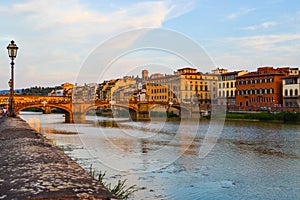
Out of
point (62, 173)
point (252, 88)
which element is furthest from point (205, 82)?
point (62, 173)

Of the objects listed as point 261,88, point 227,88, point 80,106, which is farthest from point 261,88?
point 80,106

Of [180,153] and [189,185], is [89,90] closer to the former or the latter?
[180,153]

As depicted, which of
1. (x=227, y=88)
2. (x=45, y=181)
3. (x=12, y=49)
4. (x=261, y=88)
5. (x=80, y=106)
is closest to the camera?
(x=45, y=181)

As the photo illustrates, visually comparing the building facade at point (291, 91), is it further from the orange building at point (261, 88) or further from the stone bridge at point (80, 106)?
the stone bridge at point (80, 106)

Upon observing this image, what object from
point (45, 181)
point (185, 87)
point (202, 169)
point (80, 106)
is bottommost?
point (202, 169)

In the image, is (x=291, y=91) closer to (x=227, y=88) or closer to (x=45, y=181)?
(x=227, y=88)

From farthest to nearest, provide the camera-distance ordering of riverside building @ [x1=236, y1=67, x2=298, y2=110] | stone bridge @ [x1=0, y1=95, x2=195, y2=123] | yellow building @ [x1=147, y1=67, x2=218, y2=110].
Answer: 1. yellow building @ [x1=147, y1=67, x2=218, y2=110]
2. riverside building @ [x1=236, y1=67, x2=298, y2=110]
3. stone bridge @ [x1=0, y1=95, x2=195, y2=123]

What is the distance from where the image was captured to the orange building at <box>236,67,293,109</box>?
185 feet

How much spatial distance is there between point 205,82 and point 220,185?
65885mm

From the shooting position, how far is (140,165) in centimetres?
1522

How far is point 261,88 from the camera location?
58.7 meters

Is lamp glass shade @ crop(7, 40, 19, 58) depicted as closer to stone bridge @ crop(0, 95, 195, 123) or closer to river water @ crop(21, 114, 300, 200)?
river water @ crop(21, 114, 300, 200)

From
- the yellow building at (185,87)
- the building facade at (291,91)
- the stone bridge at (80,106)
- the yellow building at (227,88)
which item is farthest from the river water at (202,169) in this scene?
the yellow building at (185,87)

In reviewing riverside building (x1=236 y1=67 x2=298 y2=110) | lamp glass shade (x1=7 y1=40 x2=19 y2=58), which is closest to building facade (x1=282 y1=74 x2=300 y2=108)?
riverside building (x1=236 y1=67 x2=298 y2=110)
